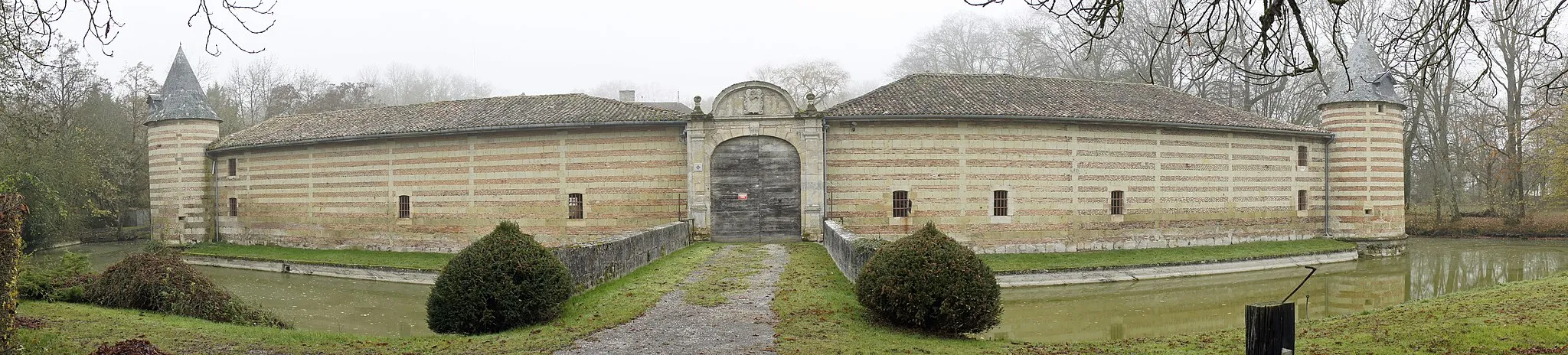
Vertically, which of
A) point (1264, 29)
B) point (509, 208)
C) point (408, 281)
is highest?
point (1264, 29)

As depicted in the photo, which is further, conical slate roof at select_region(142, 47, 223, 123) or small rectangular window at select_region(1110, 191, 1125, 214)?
conical slate roof at select_region(142, 47, 223, 123)

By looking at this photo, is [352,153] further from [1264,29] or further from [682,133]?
[1264,29]

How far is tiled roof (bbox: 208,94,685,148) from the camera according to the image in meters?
21.9

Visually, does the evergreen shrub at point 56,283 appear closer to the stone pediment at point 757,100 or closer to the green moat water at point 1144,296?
the green moat water at point 1144,296

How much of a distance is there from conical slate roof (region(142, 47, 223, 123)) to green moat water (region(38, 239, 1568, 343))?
17.1ft

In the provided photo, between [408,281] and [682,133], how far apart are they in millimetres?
6918

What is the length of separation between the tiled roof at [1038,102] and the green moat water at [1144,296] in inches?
171

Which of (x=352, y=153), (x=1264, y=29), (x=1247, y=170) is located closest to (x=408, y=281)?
(x=352, y=153)

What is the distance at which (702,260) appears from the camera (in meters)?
15.8

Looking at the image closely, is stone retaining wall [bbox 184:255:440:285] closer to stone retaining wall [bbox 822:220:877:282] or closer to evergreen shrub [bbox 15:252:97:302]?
evergreen shrub [bbox 15:252:97:302]

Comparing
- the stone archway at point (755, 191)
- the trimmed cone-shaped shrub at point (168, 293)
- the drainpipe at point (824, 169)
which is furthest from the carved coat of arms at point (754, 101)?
the trimmed cone-shaped shrub at point (168, 293)

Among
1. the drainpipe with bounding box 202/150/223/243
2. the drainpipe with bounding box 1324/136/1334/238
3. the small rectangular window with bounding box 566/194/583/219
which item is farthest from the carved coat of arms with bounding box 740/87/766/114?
the drainpipe with bounding box 202/150/223/243

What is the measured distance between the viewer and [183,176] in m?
27.5

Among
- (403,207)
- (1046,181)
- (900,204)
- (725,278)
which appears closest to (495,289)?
(725,278)
